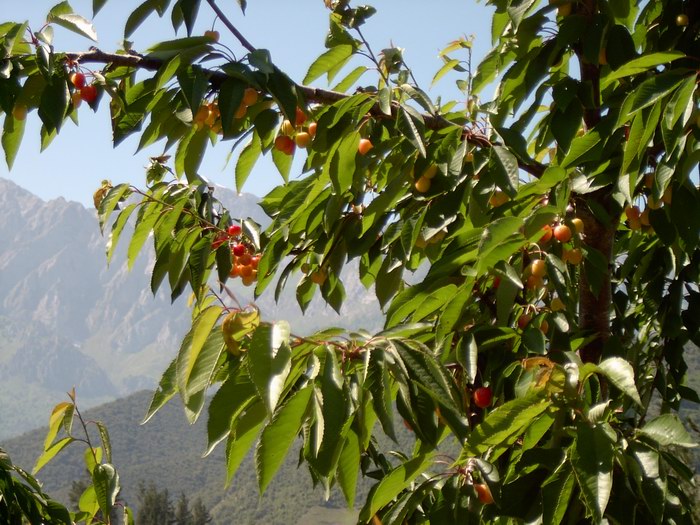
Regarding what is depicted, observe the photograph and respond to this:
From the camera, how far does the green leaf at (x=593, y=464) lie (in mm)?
1139

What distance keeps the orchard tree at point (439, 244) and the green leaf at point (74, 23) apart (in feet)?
0.03

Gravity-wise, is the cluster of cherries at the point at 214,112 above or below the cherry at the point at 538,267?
above

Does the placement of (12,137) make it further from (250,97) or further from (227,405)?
(227,405)

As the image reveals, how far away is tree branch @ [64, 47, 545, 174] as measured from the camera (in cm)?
155

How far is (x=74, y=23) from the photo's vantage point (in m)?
1.63

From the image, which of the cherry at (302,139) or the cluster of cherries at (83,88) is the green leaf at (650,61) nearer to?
the cherry at (302,139)

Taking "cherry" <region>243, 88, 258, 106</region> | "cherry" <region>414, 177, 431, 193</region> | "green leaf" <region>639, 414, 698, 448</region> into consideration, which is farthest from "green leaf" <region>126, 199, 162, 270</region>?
"green leaf" <region>639, 414, 698, 448</region>

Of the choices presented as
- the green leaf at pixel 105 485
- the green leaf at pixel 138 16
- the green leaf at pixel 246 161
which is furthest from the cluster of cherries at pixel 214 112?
the green leaf at pixel 105 485

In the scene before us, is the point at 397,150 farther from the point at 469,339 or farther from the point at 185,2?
the point at 185,2

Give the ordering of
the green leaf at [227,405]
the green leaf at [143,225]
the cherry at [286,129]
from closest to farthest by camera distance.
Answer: the green leaf at [227,405], the cherry at [286,129], the green leaf at [143,225]

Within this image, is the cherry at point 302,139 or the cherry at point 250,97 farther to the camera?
the cherry at point 302,139

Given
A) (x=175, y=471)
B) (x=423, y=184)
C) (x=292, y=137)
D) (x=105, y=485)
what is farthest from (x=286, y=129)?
(x=175, y=471)

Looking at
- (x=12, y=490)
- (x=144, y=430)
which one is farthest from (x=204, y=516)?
(x=144, y=430)

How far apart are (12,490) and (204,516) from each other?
2667 inches
